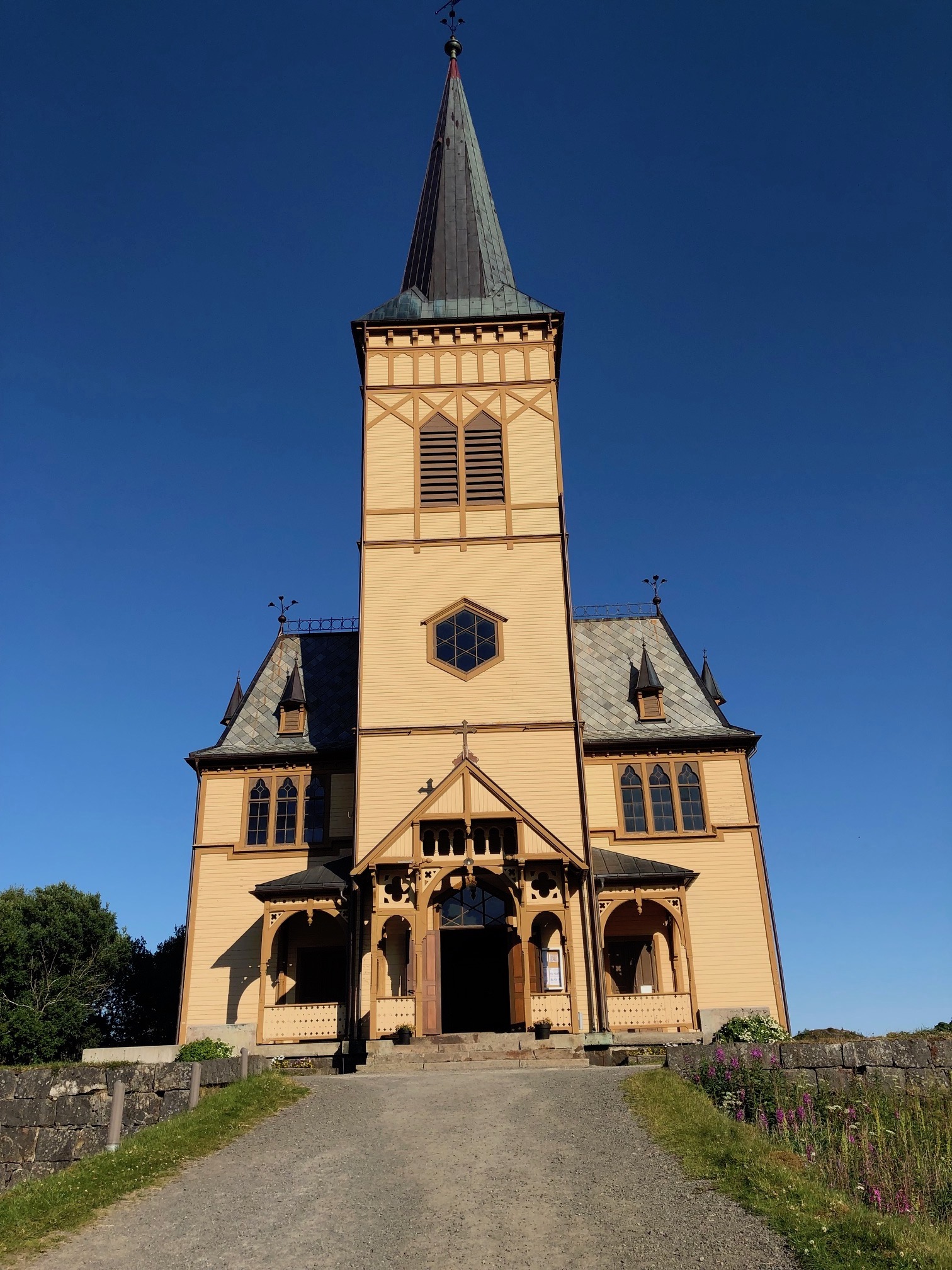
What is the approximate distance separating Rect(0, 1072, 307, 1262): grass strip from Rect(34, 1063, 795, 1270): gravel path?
0.26 m

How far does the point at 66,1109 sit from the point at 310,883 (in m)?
11.8

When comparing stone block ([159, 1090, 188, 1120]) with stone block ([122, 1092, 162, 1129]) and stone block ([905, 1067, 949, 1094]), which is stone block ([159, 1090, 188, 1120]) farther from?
stone block ([905, 1067, 949, 1094])

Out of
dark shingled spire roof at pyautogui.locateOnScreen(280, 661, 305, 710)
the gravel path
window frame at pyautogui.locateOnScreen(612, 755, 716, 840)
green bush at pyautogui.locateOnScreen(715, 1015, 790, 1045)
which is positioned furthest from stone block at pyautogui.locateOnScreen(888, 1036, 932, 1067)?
dark shingled spire roof at pyautogui.locateOnScreen(280, 661, 305, 710)

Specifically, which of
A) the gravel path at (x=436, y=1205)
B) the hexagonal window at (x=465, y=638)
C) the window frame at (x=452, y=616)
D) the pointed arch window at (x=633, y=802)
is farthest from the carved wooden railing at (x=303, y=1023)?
the gravel path at (x=436, y=1205)

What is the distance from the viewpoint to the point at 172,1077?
45.2ft

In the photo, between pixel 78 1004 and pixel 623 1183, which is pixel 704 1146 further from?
pixel 78 1004

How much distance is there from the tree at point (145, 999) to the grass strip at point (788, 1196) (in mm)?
28451

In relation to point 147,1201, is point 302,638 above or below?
above

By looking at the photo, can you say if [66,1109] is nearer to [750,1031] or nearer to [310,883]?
[310,883]

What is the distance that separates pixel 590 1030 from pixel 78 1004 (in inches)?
745

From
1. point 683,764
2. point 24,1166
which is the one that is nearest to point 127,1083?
point 24,1166

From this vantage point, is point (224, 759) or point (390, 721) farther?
point (224, 759)

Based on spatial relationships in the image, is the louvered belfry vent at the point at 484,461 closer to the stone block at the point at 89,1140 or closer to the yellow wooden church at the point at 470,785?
the yellow wooden church at the point at 470,785

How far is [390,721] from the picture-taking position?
26.0 meters
